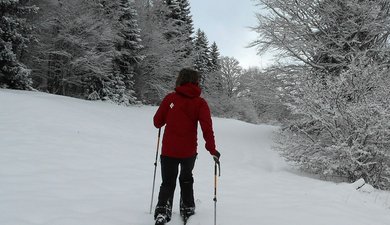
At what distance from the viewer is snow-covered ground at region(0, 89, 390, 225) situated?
4841 mm

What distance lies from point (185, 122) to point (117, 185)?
92.6 inches

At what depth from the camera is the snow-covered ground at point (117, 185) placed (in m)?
4.84

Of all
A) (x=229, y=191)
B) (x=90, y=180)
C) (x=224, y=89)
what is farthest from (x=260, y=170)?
(x=224, y=89)

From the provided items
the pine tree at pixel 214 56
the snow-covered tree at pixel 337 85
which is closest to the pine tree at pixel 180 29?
the pine tree at pixel 214 56

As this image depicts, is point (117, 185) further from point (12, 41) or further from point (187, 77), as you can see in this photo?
point (12, 41)

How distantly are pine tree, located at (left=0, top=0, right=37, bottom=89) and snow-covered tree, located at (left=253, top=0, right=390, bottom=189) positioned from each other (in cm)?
1099

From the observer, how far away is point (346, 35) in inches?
515

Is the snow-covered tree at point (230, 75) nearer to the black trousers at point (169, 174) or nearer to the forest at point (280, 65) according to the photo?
the forest at point (280, 65)

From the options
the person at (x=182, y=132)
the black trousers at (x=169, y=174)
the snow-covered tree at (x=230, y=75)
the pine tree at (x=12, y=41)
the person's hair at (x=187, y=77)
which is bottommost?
the black trousers at (x=169, y=174)

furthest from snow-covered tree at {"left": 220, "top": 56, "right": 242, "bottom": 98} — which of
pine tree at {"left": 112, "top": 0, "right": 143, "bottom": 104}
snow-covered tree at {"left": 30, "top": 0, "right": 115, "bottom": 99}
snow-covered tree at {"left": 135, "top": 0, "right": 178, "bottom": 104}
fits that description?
snow-covered tree at {"left": 30, "top": 0, "right": 115, "bottom": 99}

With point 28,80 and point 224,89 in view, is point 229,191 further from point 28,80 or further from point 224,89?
point 224,89

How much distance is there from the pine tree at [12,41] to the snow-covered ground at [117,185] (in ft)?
19.0

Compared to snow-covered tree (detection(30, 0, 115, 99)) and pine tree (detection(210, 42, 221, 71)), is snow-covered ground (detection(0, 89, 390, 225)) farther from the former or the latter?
pine tree (detection(210, 42, 221, 71))

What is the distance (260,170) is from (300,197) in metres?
3.24
